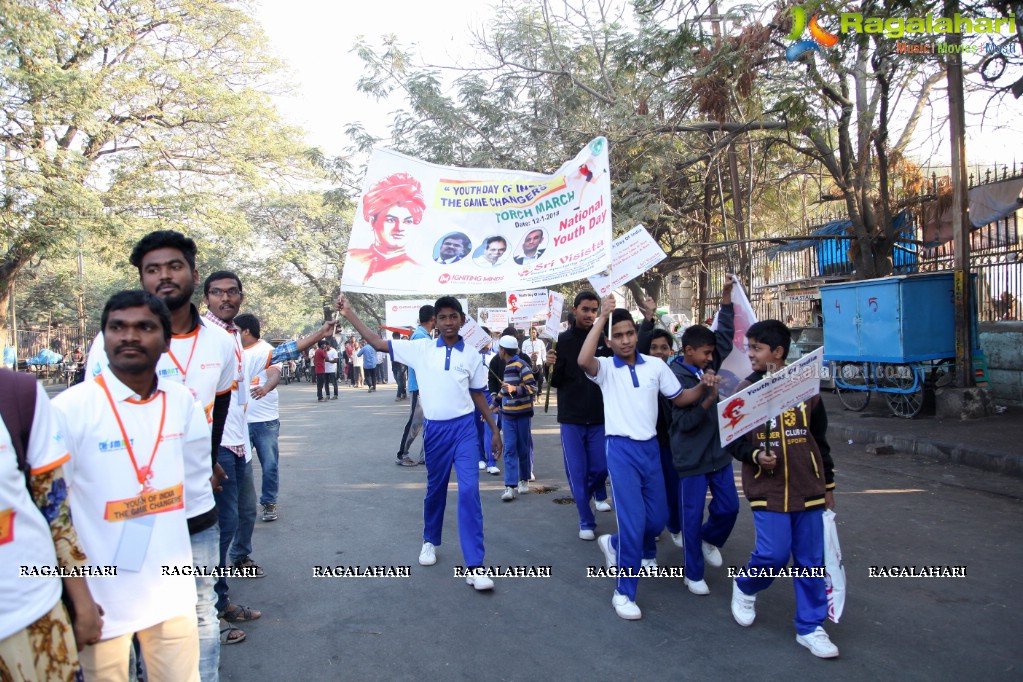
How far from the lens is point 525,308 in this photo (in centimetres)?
1401

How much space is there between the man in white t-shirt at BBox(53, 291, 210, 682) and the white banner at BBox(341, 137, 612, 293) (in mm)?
2347

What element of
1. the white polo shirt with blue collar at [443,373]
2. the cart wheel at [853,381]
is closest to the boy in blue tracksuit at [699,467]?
the white polo shirt with blue collar at [443,373]

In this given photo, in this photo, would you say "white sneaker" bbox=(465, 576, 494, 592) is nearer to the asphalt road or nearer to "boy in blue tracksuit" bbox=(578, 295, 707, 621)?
the asphalt road

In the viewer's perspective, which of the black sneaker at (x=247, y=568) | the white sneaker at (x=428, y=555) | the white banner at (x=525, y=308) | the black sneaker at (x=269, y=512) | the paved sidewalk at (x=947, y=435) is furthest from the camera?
the white banner at (x=525, y=308)

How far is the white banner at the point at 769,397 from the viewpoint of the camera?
350 cm

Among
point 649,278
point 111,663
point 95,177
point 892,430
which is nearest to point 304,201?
point 95,177

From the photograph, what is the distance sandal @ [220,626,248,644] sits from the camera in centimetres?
383

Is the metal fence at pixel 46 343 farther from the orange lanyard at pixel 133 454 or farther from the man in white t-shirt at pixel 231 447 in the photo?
the orange lanyard at pixel 133 454

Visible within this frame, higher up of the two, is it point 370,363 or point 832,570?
point 370,363

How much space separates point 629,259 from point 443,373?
4.85 ft

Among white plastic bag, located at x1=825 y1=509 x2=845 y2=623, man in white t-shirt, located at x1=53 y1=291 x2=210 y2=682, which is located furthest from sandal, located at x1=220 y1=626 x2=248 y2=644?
white plastic bag, located at x1=825 y1=509 x2=845 y2=623

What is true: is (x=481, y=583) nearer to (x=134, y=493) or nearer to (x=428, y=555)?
(x=428, y=555)

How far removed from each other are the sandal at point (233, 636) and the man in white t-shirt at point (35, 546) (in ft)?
6.50

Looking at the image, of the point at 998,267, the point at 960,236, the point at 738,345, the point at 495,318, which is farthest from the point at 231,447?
the point at 495,318
